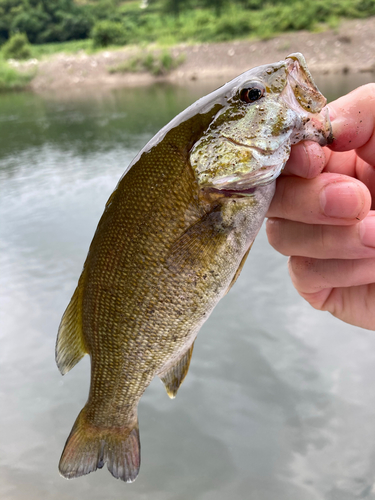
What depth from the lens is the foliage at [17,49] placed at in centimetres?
4488

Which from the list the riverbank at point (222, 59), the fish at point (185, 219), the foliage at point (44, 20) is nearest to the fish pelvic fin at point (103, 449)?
the fish at point (185, 219)

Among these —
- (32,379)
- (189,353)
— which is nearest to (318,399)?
(189,353)

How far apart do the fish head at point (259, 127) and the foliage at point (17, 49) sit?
5227 cm

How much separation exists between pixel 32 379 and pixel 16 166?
29.4ft

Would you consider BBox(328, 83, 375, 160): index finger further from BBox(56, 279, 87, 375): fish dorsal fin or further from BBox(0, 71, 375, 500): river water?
BBox(0, 71, 375, 500): river water

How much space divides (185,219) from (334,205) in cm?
56

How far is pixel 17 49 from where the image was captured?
152 feet

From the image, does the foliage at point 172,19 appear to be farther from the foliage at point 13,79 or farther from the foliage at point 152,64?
the foliage at point 13,79

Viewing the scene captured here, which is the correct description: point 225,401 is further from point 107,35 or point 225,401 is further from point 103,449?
point 107,35

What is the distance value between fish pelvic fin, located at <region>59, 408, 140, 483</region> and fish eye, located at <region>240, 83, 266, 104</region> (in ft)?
5.22

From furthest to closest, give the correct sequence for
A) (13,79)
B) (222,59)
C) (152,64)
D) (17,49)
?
(17,49)
(13,79)
(152,64)
(222,59)

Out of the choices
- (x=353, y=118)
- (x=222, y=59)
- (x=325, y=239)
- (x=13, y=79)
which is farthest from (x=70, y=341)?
(x=13, y=79)

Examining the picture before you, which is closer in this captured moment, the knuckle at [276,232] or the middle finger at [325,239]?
the middle finger at [325,239]

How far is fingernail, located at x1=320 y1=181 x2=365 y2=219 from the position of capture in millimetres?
1342
